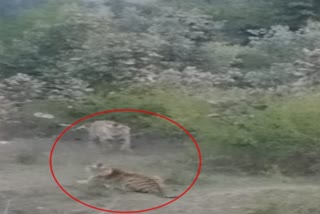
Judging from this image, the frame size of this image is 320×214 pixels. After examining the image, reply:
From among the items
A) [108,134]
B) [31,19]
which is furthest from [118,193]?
[31,19]

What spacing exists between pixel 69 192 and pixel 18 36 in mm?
630

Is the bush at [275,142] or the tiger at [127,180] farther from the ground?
the bush at [275,142]

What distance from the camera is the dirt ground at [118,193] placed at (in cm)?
200

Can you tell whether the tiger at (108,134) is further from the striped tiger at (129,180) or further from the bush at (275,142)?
the bush at (275,142)

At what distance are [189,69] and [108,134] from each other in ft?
1.30

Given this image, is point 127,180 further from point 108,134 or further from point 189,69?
point 189,69

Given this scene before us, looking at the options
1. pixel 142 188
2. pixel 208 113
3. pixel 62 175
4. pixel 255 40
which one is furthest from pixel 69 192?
pixel 255 40

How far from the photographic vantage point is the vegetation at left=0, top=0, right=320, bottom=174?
209 centimetres

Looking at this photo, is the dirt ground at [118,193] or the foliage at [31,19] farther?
the foliage at [31,19]

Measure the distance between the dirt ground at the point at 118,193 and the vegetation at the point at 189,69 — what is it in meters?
0.07

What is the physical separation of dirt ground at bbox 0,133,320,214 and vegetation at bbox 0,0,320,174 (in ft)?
0.22

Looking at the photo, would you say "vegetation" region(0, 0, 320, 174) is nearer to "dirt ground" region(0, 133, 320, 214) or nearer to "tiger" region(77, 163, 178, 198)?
"dirt ground" region(0, 133, 320, 214)

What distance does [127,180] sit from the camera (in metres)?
2.04

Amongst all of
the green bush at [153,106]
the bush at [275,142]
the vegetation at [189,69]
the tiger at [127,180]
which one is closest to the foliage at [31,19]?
the vegetation at [189,69]
